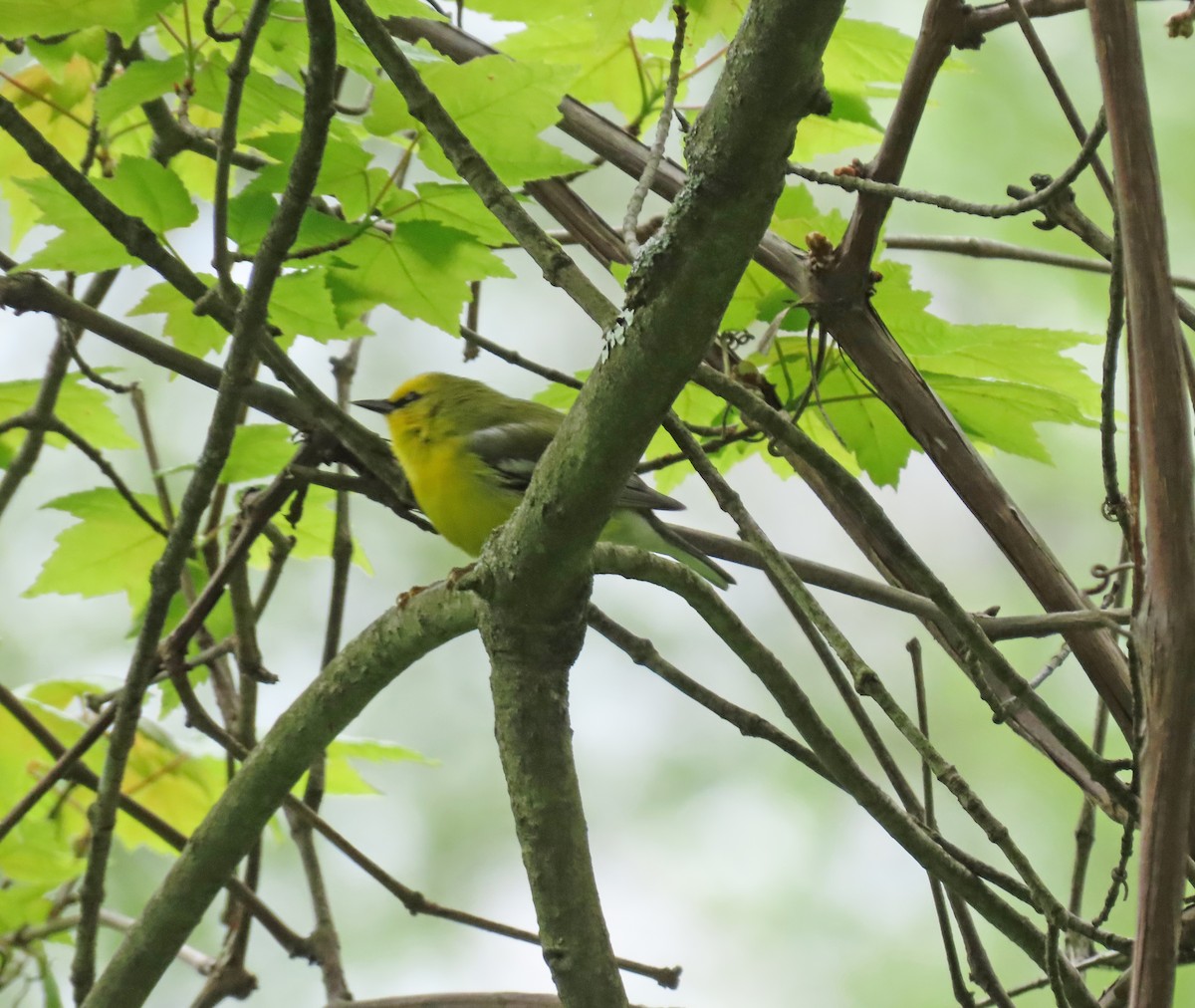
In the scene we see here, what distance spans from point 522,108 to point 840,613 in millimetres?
4375

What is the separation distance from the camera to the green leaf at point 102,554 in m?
2.18

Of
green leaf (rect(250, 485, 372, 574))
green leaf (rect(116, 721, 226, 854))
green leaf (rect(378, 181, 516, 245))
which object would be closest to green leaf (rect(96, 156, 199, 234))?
green leaf (rect(378, 181, 516, 245))

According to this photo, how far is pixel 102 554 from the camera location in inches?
88.0

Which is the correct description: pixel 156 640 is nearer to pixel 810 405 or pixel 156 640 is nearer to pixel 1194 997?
pixel 810 405

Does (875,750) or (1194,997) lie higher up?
(1194,997)

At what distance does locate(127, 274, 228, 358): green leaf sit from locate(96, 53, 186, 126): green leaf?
0.29m

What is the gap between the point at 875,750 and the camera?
1370 mm

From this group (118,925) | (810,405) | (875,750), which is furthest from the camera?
(118,925)

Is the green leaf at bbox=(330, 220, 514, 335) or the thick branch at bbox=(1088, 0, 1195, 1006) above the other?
the green leaf at bbox=(330, 220, 514, 335)

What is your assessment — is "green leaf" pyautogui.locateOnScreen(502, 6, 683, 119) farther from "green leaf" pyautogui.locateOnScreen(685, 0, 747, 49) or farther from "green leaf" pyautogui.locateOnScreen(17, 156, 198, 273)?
"green leaf" pyautogui.locateOnScreen(17, 156, 198, 273)

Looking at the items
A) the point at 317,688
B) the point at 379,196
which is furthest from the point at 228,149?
the point at 317,688

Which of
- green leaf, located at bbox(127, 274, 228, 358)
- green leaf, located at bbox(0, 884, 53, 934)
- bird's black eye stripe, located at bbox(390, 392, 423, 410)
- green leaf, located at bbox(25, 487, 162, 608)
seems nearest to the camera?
green leaf, located at bbox(127, 274, 228, 358)

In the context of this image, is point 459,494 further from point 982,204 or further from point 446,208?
point 982,204

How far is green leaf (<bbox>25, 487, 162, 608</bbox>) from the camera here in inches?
86.0
